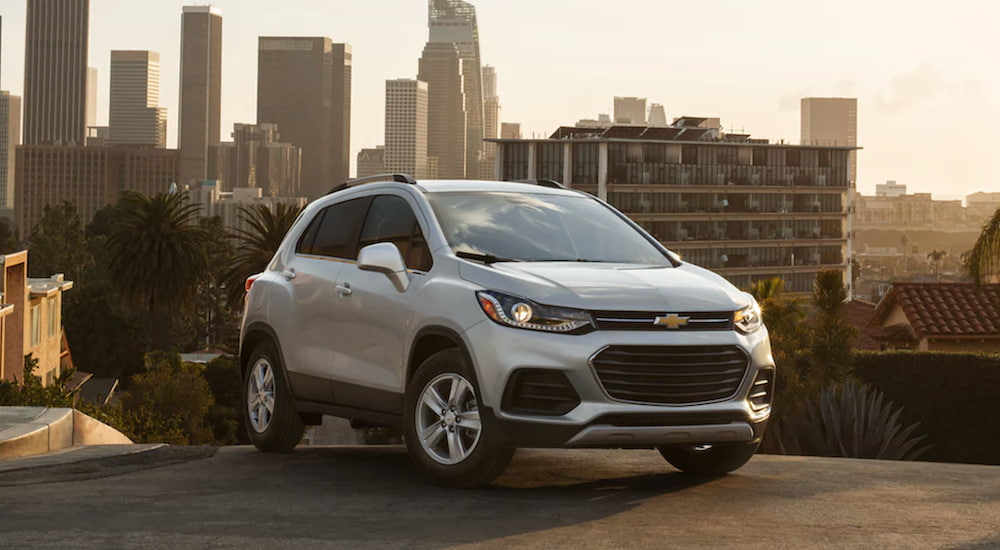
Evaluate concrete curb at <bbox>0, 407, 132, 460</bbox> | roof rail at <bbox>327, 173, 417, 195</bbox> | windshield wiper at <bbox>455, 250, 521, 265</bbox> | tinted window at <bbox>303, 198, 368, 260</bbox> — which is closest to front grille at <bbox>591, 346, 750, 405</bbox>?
windshield wiper at <bbox>455, 250, 521, 265</bbox>

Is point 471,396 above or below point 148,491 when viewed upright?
above

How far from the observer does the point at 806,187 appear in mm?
170500

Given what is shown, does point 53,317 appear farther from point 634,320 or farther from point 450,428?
point 634,320

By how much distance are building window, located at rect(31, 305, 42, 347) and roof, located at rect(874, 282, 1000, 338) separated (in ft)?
90.9

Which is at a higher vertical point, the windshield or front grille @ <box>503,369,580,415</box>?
the windshield

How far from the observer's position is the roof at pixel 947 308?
33.5 metres

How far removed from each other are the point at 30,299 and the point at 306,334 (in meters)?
39.4

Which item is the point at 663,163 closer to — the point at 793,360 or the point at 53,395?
the point at 793,360

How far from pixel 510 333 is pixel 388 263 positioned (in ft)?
3.89

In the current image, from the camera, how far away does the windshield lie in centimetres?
809

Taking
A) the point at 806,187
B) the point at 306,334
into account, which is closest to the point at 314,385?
the point at 306,334

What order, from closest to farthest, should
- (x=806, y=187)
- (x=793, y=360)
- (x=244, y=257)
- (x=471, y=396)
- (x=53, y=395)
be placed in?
(x=471, y=396) → (x=53, y=395) → (x=793, y=360) → (x=244, y=257) → (x=806, y=187)

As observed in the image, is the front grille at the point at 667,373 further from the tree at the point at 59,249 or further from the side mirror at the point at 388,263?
the tree at the point at 59,249

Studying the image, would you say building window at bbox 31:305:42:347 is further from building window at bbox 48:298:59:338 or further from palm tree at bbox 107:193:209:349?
palm tree at bbox 107:193:209:349
